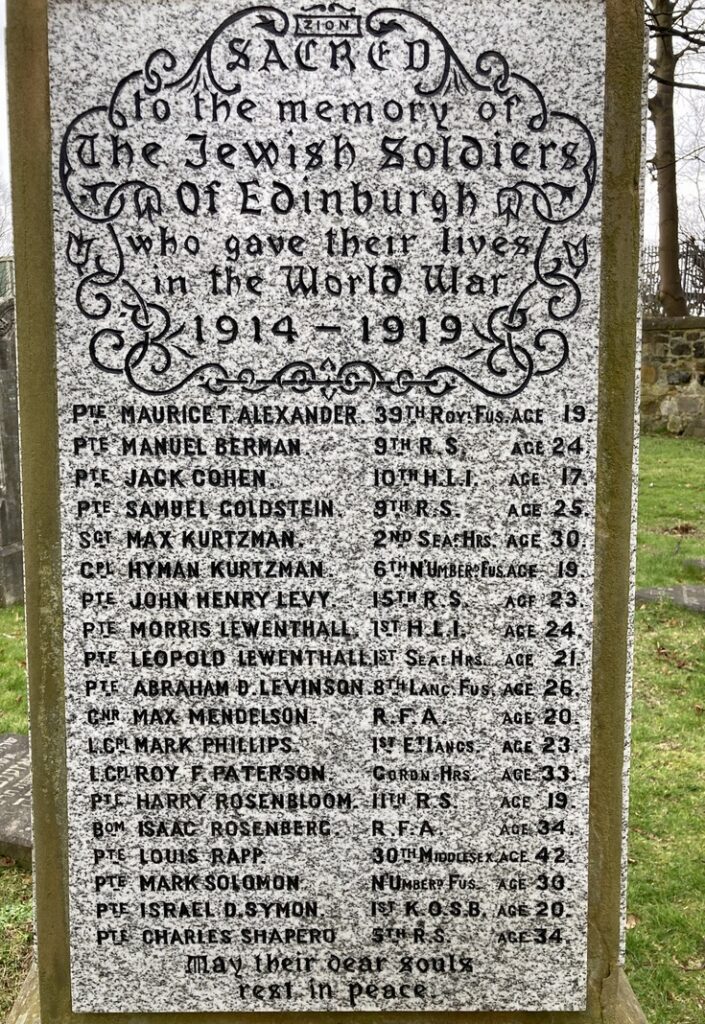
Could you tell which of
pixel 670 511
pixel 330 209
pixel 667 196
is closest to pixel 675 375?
pixel 667 196

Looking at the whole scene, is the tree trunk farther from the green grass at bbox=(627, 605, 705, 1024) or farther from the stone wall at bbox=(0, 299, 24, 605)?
the stone wall at bbox=(0, 299, 24, 605)

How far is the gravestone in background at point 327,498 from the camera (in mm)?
2625

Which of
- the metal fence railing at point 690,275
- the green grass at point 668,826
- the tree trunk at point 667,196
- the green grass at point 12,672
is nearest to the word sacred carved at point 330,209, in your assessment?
the green grass at point 668,826

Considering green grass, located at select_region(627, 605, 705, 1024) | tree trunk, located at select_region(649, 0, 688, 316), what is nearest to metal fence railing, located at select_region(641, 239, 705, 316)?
tree trunk, located at select_region(649, 0, 688, 316)

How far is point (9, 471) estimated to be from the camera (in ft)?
25.6

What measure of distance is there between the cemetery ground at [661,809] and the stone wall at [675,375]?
712 centimetres

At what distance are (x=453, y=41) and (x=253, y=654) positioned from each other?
1.82 m

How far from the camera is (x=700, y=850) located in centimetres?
427

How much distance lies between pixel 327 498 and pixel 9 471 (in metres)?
5.77

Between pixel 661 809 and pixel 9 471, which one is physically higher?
pixel 9 471

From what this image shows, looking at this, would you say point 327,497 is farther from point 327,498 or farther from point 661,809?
point 661,809

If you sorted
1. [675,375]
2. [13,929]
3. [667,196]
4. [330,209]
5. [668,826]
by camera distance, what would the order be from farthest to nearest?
[667,196], [675,375], [668,826], [13,929], [330,209]

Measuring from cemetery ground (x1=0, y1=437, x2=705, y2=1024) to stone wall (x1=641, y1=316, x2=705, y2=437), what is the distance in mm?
7117

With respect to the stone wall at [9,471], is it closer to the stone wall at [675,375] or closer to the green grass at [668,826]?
the green grass at [668,826]
